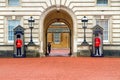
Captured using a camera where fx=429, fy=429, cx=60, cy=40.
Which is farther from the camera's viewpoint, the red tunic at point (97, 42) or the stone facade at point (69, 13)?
the stone facade at point (69, 13)

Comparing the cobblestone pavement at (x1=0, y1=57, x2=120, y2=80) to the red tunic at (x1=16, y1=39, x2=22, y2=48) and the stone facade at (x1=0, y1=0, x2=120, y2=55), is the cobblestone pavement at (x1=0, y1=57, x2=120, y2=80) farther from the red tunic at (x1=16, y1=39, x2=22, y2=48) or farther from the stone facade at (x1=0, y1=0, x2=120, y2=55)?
the stone facade at (x1=0, y1=0, x2=120, y2=55)

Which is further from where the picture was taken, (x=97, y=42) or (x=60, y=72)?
(x=97, y=42)

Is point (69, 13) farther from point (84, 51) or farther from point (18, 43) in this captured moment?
point (18, 43)

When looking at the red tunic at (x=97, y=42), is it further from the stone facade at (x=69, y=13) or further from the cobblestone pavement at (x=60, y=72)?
the cobblestone pavement at (x=60, y=72)

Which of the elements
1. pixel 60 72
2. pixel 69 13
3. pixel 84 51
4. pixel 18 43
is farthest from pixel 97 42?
pixel 60 72

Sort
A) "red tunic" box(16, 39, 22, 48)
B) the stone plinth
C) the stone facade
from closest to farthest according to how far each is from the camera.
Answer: "red tunic" box(16, 39, 22, 48), the stone plinth, the stone facade

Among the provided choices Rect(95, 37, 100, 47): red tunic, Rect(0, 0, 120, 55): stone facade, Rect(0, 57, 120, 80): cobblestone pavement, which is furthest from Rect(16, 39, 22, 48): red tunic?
Rect(0, 57, 120, 80): cobblestone pavement

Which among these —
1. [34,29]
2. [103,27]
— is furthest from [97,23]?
[34,29]

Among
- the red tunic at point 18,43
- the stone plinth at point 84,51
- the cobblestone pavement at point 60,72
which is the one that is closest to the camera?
the cobblestone pavement at point 60,72

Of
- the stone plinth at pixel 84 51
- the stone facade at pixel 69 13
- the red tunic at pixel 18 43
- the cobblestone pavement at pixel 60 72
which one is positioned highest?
the stone facade at pixel 69 13

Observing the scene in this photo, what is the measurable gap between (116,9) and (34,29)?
6342mm

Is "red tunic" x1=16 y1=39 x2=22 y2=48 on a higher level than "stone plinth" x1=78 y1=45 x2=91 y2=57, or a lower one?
higher

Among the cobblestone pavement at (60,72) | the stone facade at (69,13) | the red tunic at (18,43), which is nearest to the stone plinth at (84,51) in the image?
the stone facade at (69,13)

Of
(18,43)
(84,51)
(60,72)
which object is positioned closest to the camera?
(60,72)
